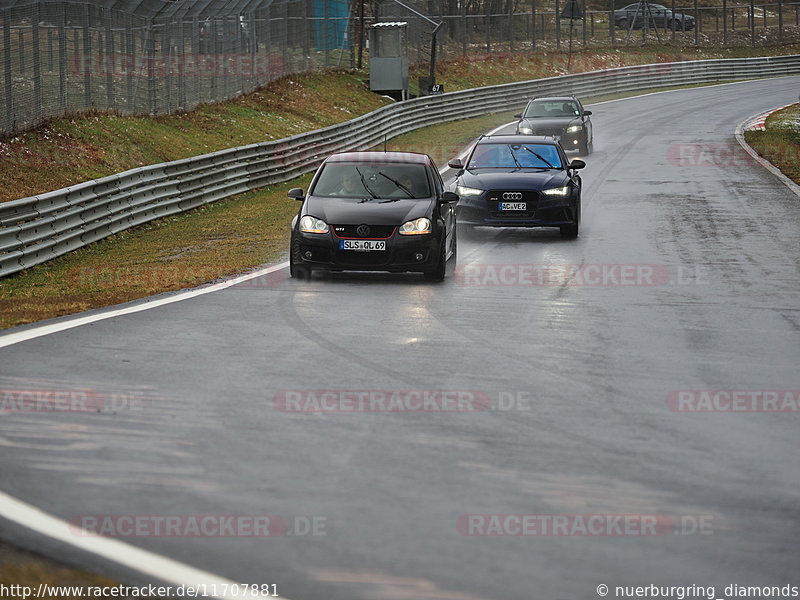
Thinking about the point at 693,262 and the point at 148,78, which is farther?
the point at 148,78

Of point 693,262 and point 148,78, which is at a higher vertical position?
point 148,78

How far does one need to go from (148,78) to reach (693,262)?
19.3m

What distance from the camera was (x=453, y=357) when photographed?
1040cm

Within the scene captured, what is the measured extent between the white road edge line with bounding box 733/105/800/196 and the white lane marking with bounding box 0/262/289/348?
14997 mm

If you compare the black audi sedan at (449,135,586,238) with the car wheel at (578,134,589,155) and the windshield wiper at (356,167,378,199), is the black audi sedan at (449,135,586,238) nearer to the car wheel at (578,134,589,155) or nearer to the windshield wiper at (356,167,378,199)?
the windshield wiper at (356,167,378,199)

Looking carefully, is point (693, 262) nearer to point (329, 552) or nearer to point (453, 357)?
point (453, 357)

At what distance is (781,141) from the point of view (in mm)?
39031

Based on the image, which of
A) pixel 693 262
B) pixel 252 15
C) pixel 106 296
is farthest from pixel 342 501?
pixel 252 15

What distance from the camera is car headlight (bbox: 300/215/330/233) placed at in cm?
1506

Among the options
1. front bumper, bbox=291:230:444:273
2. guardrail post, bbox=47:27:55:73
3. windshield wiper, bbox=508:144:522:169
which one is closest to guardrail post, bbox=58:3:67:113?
guardrail post, bbox=47:27:55:73

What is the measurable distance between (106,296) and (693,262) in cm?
779

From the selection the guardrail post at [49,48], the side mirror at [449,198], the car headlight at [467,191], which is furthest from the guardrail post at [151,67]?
the side mirror at [449,198]

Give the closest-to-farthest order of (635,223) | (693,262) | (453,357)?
1. (453,357)
2. (693,262)
3. (635,223)

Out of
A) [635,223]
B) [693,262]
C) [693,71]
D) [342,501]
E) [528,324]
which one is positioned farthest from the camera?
[693,71]
